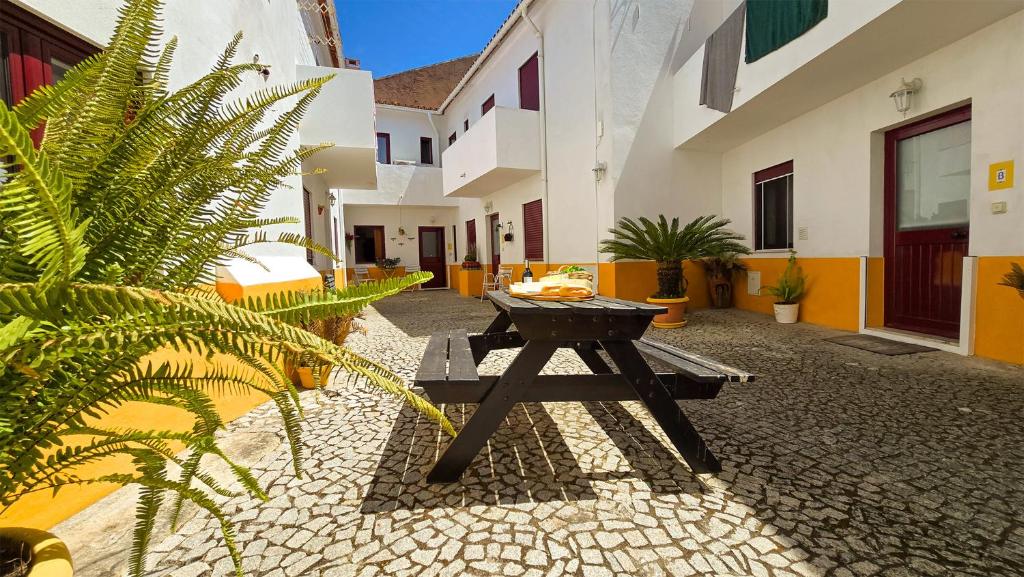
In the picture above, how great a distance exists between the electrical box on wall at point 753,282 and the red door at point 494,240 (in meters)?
6.60

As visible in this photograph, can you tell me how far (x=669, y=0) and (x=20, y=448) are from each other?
9542 mm

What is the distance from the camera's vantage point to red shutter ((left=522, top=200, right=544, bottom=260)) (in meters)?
9.96

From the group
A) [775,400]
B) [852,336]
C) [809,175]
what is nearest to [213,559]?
[775,400]

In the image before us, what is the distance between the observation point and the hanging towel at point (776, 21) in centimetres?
479

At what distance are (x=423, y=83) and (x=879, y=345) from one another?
1936 centimetres

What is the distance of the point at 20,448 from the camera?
70cm

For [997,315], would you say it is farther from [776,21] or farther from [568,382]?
[568,382]

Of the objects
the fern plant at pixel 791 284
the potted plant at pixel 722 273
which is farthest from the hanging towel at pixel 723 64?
the potted plant at pixel 722 273

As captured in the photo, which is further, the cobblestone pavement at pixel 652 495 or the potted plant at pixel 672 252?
the potted plant at pixel 672 252

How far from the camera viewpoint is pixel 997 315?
4145 millimetres

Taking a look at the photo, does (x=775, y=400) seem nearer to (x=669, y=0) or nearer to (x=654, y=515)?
(x=654, y=515)

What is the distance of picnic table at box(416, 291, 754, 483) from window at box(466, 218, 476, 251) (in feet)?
40.3

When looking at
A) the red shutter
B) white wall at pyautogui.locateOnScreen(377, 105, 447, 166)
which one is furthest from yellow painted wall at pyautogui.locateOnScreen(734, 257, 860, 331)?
white wall at pyautogui.locateOnScreen(377, 105, 447, 166)

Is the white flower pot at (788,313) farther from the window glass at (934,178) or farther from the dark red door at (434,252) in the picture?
the dark red door at (434,252)
